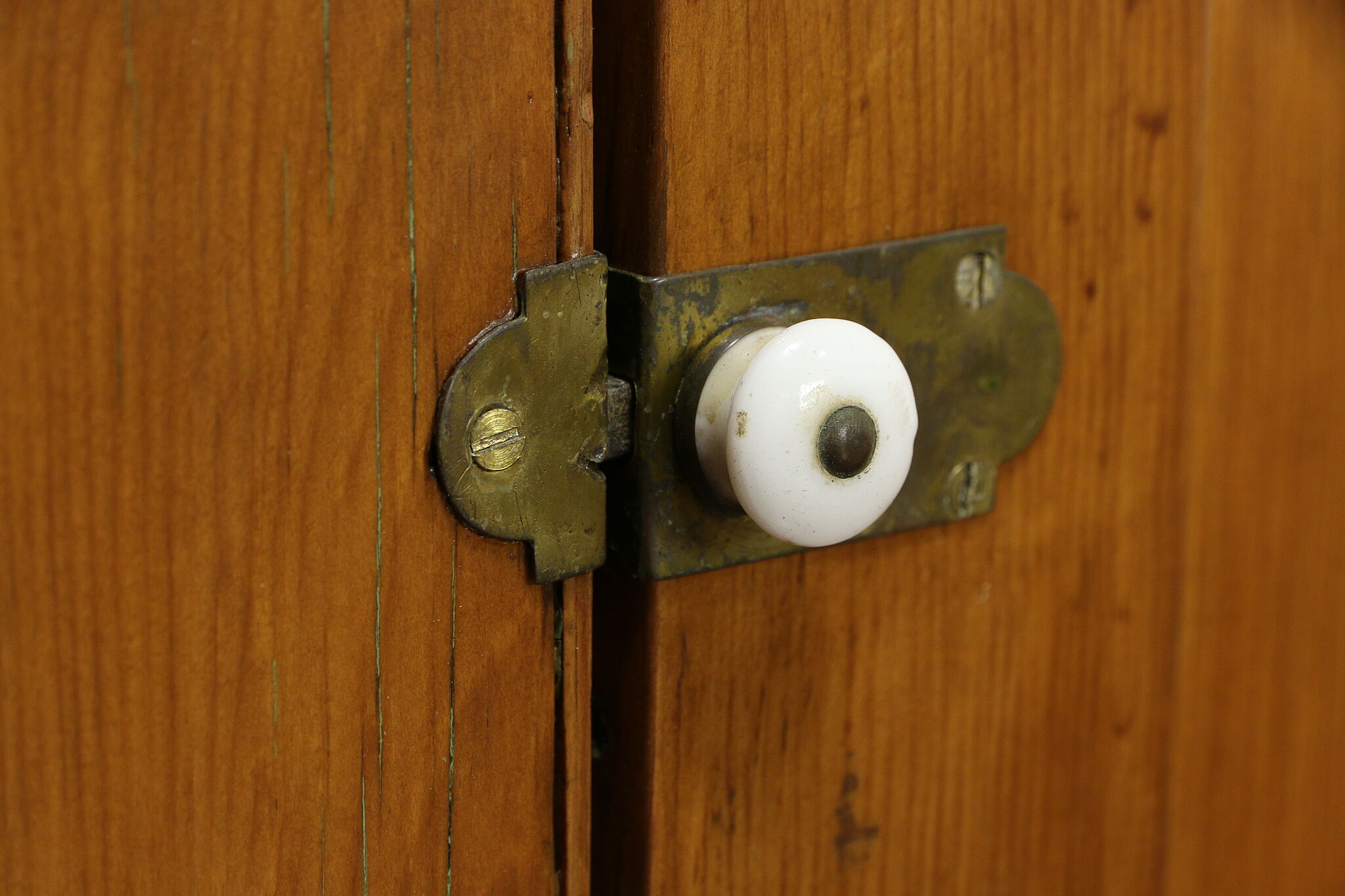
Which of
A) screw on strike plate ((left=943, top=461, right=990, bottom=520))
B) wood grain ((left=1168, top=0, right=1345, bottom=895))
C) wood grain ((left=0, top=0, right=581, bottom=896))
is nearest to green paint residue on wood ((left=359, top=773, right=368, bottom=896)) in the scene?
wood grain ((left=0, top=0, right=581, bottom=896))

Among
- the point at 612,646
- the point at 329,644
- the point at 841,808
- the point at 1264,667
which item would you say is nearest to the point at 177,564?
the point at 329,644

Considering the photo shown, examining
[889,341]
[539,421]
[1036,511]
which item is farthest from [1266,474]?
[539,421]

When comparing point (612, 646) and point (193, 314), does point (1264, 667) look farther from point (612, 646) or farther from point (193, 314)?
point (193, 314)

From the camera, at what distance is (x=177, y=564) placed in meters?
0.38

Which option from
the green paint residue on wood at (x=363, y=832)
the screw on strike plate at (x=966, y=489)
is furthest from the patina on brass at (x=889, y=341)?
the green paint residue on wood at (x=363, y=832)

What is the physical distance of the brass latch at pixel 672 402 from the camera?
0.43 metres

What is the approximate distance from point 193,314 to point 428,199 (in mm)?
77

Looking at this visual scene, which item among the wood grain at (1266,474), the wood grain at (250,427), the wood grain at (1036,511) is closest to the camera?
the wood grain at (250,427)

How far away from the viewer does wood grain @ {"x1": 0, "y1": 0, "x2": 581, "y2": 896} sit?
0.36 m

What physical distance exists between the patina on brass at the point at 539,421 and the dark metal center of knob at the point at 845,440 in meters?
0.07

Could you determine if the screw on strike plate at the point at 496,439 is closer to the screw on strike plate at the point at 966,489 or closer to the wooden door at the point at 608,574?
the wooden door at the point at 608,574

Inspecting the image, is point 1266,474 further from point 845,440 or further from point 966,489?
point 845,440

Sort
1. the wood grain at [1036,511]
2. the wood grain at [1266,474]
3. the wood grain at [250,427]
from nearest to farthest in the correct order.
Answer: the wood grain at [250,427] < the wood grain at [1036,511] < the wood grain at [1266,474]

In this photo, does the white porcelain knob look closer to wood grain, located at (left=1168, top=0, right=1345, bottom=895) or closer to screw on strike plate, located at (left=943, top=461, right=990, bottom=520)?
screw on strike plate, located at (left=943, top=461, right=990, bottom=520)
